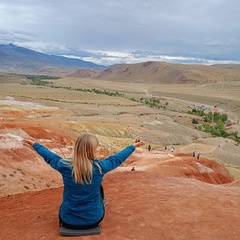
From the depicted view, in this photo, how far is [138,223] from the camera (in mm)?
7070

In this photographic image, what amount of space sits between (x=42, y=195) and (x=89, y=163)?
19.1ft

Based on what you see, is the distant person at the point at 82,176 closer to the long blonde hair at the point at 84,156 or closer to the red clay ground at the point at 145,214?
the long blonde hair at the point at 84,156

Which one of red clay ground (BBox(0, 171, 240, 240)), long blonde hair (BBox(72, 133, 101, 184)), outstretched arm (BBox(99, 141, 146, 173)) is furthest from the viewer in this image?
red clay ground (BBox(0, 171, 240, 240))

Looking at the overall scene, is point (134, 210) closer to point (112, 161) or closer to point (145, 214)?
point (145, 214)

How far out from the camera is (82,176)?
17.9 ft

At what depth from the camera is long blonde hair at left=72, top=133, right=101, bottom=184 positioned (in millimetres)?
5184

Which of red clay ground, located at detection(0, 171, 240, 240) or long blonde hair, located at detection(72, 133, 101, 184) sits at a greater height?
long blonde hair, located at detection(72, 133, 101, 184)

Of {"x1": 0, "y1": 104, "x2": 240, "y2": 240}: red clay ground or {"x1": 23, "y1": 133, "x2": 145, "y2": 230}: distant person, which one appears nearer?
{"x1": 23, "y1": 133, "x2": 145, "y2": 230}: distant person

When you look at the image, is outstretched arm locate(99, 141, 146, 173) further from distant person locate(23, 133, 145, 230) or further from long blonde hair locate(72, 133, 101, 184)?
long blonde hair locate(72, 133, 101, 184)

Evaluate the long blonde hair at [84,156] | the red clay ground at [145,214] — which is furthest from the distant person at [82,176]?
the red clay ground at [145,214]

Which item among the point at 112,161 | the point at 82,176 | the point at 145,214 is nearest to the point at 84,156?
the point at 82,176

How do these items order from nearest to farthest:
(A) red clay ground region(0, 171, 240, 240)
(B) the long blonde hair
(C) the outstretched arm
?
(B) the long blonde hair < (C) the outstretched arm < (A) red clay ground region(0, 171, 240, 240)

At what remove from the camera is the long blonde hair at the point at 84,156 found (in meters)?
5.18

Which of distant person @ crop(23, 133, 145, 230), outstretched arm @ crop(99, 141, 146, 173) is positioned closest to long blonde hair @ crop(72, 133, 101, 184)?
distant person @ crop(23, 133, 145, 230)
